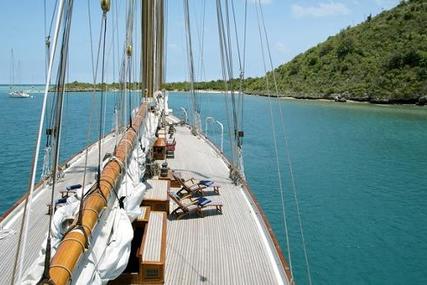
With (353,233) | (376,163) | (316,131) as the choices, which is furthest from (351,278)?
(316,131)

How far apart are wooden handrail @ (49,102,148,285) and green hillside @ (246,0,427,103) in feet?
274

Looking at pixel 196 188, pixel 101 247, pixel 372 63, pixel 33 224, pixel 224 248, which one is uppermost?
pixel 372 63

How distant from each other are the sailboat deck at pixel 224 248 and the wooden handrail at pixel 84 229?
1903 mm

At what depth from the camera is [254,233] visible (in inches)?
316

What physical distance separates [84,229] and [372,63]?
10200cm

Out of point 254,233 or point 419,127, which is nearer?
point 254,233

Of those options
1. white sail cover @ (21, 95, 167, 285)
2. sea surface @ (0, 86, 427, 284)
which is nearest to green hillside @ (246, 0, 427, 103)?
sea surface @ (0, 86, 427, 284)

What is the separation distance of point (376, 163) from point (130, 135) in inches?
861

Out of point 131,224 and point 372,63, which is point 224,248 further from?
point 372,63

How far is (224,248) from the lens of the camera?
24.1 feet

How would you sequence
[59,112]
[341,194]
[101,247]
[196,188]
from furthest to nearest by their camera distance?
[341,194] → [196,188] → [101,247] → [59,112]

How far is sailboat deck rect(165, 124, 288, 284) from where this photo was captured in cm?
630

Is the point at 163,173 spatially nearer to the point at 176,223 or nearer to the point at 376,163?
the point at 176,223

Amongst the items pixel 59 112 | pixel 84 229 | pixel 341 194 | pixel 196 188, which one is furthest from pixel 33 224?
pixel 341 194
